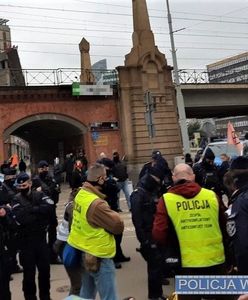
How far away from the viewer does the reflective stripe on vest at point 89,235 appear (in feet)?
16.3

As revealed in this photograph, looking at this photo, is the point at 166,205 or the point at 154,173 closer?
the point at 166,205

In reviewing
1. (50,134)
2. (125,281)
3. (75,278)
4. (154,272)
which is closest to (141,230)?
(154,272)

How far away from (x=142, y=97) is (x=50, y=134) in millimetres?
10793

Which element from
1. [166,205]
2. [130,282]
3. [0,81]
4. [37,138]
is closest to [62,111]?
[37,138]

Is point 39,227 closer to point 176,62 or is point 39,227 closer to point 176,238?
point 176,238

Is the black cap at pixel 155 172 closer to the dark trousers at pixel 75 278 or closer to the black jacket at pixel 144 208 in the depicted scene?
the black jacket at pixel 144 208

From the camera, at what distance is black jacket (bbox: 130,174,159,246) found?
6.23m

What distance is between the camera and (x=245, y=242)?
12.6 ft

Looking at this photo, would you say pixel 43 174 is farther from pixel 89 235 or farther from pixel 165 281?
pixel 89 235

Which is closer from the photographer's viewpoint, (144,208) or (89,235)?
(89,235)

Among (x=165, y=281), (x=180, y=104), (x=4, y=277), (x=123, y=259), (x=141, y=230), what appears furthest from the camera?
(x=180, y=104)

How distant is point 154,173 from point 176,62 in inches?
933

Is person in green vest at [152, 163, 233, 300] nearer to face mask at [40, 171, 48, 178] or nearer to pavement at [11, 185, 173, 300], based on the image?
pavement at [11, 185, 173, 300]

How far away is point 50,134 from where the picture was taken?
40.7m
